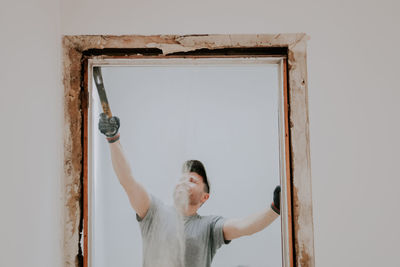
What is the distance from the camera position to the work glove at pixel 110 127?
4.76 ft

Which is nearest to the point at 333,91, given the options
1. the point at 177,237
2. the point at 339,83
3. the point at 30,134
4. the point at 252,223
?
the point at 339,83

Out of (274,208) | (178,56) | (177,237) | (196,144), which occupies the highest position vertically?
(178,56)

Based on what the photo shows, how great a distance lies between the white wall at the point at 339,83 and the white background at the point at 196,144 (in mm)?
163

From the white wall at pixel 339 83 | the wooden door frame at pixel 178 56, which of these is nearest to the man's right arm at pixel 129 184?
the wooden door frame at pixel 178 56

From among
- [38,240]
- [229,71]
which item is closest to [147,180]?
[38,240]

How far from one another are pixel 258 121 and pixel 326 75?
1.05 ft

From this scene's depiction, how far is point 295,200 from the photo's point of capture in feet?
4.59

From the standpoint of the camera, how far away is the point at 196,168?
1449 millimetres

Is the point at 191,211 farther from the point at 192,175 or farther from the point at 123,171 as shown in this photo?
the point at 123,171

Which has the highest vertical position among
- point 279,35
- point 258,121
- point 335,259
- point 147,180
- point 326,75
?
point 279,35

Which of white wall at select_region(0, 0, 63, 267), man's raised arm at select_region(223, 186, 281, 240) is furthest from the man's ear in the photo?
white wall at select_region(0, 0, 63, 267)

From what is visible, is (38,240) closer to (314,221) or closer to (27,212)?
(27,212)

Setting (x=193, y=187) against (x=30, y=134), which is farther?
(x=193, y=187)

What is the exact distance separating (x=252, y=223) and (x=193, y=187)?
0.89 feet
